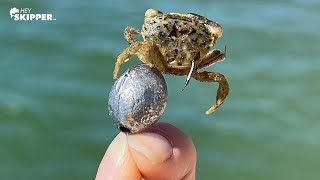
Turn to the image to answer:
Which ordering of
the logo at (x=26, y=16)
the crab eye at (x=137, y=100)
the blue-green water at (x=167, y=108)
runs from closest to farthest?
the crab eye at (x=137, y=100) < the blue-green water at (x=167, y=108) < the logo at (x=26, y=16)

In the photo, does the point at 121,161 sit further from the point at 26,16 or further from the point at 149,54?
the point at 26,16

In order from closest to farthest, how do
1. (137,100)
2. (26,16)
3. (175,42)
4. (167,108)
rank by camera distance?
1. (137,100)
2. (175,42)
3. (167,108)
4. (26,16)

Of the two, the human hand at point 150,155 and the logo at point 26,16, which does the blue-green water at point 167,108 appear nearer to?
the logo at point 26,16

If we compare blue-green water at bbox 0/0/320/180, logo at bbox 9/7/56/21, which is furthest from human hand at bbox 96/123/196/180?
logo at bbox 9/7/56/21

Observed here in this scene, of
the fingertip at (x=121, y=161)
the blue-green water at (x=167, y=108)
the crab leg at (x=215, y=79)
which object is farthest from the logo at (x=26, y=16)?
the fingertip at (x=121, y=161)

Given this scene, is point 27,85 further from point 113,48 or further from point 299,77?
point 299,77

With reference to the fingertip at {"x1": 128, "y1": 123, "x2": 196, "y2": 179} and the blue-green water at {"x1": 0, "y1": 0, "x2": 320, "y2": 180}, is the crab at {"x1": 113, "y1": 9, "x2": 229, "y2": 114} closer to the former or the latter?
the fingertip at {"x1": 128, "y1": 123, "x2": 196, "y2": 179}

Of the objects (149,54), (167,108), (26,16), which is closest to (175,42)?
(149,54)
